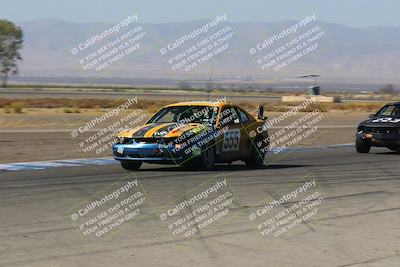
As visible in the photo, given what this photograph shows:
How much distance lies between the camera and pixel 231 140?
53.2ft

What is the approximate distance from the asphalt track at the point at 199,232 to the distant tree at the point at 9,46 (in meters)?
103

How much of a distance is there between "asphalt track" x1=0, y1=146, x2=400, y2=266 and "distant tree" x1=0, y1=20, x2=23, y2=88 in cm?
10286

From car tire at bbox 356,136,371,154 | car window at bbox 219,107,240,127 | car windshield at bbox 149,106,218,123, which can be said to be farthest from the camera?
car tire at bbox 356,136,371,154

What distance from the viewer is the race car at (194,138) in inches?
593

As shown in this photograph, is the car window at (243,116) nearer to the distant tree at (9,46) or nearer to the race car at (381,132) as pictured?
the race car at (381,132)

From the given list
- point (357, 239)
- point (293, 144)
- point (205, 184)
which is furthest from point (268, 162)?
point (357, 239)

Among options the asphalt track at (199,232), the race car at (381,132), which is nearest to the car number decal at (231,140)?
the asphalt track at (199,232)

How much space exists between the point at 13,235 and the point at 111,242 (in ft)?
3.47

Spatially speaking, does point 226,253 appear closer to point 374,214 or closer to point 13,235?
point 13,235

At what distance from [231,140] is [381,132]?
21.2 ft

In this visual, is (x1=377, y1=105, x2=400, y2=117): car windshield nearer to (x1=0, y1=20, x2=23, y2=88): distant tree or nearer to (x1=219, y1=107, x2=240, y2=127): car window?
(x1=219, y1=107, x2=240, y2=127): car window

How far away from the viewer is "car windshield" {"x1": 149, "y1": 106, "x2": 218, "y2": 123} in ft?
52.4

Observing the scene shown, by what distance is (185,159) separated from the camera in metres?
15.3

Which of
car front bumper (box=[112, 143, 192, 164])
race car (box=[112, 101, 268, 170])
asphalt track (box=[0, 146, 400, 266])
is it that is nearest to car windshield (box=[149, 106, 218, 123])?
race car (box=[112, 101, 268, 170])
